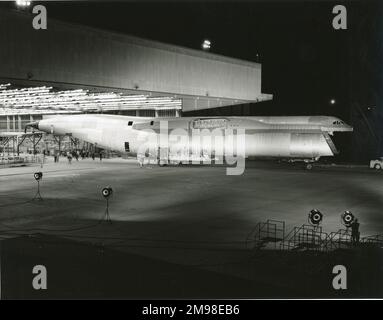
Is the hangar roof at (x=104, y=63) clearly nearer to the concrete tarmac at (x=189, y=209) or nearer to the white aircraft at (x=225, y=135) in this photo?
the white aircraft at (x=225, y=135)

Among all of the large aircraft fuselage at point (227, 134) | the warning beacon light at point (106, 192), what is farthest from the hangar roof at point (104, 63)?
the warning beacon light at point (106, 192)

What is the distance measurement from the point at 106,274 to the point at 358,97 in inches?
1745

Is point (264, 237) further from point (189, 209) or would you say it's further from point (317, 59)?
point (317, 59)

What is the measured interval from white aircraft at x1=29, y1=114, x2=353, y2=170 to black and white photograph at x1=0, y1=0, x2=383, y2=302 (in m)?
0.14

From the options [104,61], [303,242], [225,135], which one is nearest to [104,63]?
[104,61]

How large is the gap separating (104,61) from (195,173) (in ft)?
47.2

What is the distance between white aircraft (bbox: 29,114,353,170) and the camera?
3838 centimetres

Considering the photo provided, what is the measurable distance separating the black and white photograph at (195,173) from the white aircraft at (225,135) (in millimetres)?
144

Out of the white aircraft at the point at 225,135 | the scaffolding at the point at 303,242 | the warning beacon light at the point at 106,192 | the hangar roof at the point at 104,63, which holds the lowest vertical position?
A: the scaffolding at the point at 303,242

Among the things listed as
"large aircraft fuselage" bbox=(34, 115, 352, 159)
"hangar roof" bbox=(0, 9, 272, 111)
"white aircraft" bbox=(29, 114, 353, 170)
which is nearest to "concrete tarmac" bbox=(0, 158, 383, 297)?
"white aircraft" bbox=(29, 114, 353, 170)

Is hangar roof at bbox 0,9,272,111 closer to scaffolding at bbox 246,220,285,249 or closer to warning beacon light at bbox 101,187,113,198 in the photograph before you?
warning beacon light at bbox 101,187,113,198

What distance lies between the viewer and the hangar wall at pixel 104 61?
2438cm
